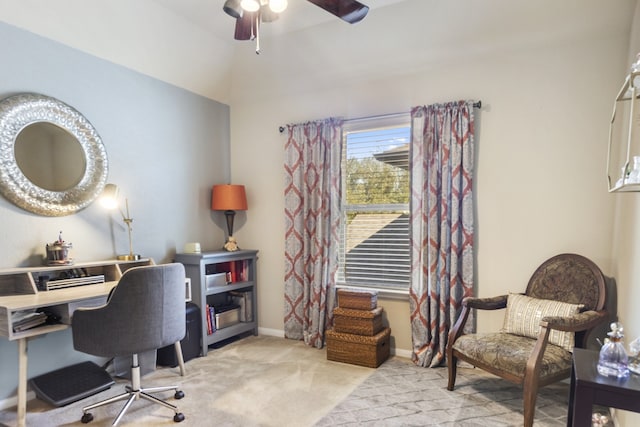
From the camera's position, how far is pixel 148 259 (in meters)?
3.09

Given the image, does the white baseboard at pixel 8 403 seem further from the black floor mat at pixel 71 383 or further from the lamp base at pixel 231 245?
the lamp base at pixel 231 245

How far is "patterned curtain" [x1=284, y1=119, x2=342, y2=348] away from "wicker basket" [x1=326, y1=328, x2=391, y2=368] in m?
0.34

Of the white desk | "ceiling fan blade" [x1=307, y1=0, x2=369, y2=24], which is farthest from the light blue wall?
"ceiling fan blade" [x1=307, y1=0, x2=369, y2=24]

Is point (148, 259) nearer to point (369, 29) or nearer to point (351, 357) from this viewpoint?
point (351, 357)

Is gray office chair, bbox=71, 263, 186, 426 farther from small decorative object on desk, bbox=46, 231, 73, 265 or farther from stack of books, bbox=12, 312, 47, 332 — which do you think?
small decorative object on desk, bbox=46, 231, 73, 265

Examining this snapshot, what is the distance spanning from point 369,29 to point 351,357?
2771 millimetres

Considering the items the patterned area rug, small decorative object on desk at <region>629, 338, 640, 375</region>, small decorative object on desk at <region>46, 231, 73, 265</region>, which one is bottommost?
the patterned area rug

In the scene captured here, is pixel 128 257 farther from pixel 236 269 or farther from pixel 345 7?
pixel 345 7

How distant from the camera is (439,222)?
3008mm

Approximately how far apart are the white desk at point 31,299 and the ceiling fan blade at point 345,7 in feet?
7.21

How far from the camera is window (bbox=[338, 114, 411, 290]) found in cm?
332

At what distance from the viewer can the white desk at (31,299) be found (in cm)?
202

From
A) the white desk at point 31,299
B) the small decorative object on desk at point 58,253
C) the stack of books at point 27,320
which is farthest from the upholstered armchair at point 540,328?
the small decorative object on desk at point 58,253

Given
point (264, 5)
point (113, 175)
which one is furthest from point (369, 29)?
point (113, 175)
